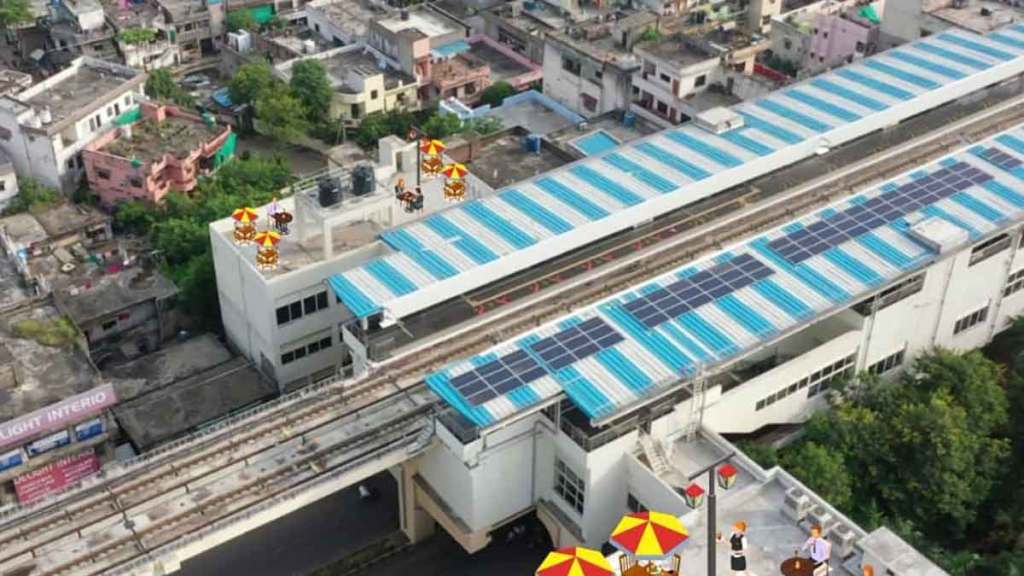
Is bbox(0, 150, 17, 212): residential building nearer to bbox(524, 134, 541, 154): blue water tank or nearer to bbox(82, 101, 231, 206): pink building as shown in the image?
bbox(82, 101, 231, 206): pink building

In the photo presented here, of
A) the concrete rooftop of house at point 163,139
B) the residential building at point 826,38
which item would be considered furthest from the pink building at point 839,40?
the concrete rooftop of house at point 163,139

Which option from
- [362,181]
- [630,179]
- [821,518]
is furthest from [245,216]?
[821,518]

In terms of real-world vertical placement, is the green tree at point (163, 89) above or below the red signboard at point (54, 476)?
above

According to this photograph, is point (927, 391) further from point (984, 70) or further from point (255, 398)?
point (255, 398)

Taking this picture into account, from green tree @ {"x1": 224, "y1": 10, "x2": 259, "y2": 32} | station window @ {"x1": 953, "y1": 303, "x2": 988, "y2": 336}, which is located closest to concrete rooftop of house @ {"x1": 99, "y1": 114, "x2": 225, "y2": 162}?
green tree @ {"x1": 224, "y1": 10, "x2": 259, "y2": 32}

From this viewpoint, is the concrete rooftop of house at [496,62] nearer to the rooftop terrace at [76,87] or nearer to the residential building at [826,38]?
the residential building at [826,38]

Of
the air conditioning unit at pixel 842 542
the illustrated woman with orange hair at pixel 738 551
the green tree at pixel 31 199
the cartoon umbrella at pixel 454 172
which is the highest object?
the cartoon umbrella at pixel 454 172

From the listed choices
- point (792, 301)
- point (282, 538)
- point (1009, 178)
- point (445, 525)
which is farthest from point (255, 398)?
point (1009, 178)
